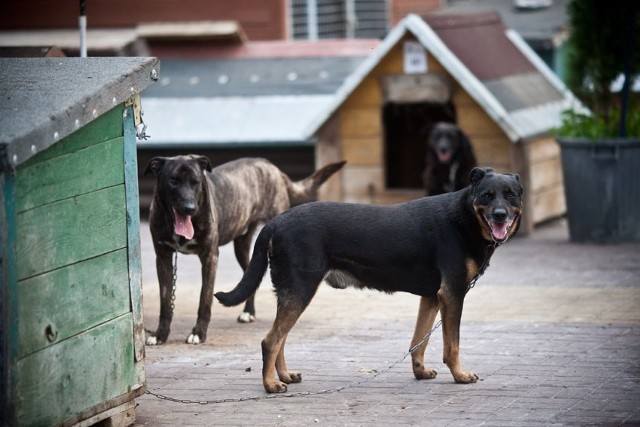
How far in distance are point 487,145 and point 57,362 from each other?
8.12 metres

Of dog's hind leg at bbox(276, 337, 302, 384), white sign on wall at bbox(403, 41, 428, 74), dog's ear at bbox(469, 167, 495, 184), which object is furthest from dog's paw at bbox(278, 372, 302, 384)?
white sign on wall at bbox(403, 41, 428, 74)

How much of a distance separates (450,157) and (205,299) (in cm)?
472

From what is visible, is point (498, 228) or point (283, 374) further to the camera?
point (283, 374)

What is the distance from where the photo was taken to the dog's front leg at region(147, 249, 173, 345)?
805cm

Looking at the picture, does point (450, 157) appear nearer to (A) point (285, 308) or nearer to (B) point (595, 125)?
(B) point (595, 125)

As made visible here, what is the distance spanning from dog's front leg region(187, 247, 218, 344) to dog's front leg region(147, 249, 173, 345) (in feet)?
0.61

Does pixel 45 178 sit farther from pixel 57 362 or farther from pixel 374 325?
pixel 374 325

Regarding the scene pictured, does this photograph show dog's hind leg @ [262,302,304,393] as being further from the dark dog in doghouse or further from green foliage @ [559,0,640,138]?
green foliage @ [559,0,640,138]

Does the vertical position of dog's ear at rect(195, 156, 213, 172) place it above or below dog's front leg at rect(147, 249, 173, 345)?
above

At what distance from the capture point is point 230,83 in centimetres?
1479

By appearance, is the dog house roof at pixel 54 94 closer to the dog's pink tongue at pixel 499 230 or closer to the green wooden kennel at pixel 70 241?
the green wooden kennel at pixel 70 241

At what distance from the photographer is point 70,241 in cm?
530

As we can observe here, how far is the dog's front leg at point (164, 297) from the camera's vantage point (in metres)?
8.05

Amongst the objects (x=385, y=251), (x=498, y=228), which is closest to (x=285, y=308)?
(x=385, y=251)
